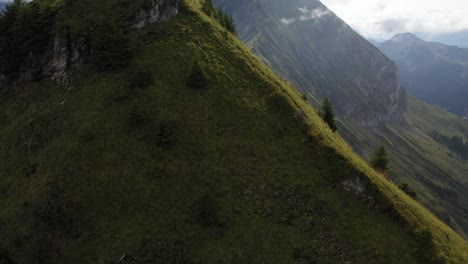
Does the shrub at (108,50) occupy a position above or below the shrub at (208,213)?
above

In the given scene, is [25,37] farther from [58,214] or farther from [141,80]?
[58,214]

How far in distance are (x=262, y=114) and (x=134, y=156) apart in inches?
808

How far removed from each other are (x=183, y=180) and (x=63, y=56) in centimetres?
3427

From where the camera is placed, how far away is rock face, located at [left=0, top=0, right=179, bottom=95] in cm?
5972

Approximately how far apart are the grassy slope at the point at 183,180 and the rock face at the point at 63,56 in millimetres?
3927

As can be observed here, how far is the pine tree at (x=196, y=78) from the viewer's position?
56094 millimetres

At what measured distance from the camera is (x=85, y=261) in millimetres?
38406

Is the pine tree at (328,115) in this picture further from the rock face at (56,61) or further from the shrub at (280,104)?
the rock face at (56,61)

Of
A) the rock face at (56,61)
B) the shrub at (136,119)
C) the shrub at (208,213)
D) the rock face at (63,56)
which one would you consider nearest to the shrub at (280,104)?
the shrub at (208,213)

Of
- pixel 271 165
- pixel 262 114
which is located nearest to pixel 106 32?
pixel 262 114

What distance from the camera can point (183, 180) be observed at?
45719 millimetres

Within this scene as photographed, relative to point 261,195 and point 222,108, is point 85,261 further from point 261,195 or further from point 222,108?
point 222,108

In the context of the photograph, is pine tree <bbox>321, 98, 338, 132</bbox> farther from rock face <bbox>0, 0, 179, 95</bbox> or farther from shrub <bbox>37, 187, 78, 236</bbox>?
shrub <bbox>37, 187, 78, 236</bbox>

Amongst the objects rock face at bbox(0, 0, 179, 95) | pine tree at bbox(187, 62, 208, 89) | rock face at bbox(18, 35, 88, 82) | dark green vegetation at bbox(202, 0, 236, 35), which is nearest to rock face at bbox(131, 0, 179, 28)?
rock face at bbox(0, 0, 179, 95)
